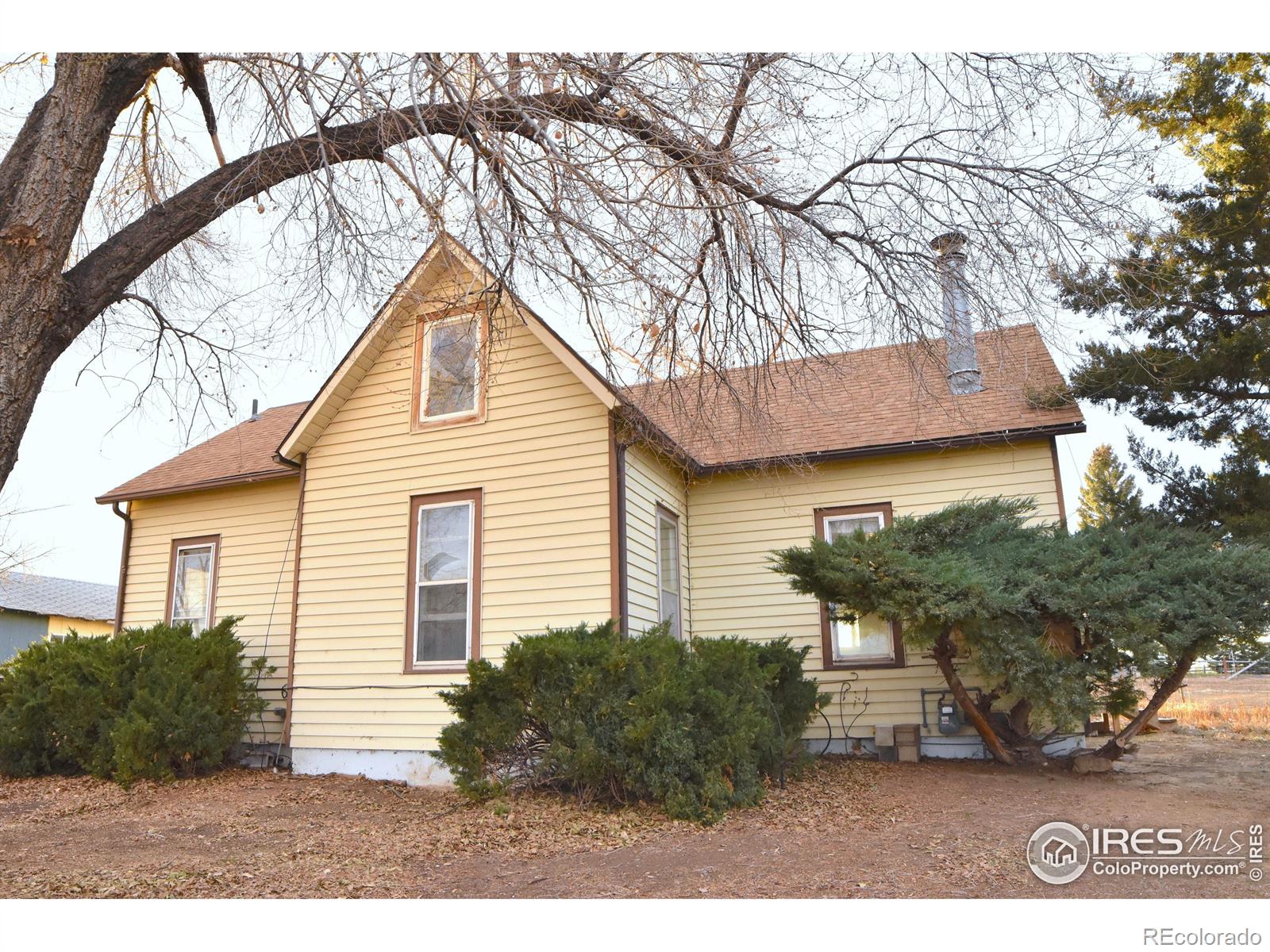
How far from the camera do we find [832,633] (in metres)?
11.4

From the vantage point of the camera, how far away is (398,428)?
10.9 metres

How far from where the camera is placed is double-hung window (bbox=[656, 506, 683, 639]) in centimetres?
1094

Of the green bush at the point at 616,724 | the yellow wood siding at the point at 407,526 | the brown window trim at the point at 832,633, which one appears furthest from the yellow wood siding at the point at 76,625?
the green bush at the point at 616,724

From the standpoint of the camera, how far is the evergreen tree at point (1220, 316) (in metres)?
10.5

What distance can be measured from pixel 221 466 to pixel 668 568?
7.24 m

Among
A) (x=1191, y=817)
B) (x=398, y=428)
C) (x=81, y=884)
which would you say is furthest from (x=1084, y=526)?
(x=81, y=884)

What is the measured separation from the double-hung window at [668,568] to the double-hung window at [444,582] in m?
2.20

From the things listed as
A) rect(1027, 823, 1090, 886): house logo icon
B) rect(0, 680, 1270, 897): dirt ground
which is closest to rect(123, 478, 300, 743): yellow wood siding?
rect(0, 680, 1270, 897): dirt ground

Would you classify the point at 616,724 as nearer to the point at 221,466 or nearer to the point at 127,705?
the point at 127,705

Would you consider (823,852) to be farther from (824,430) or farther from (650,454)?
(824,430)

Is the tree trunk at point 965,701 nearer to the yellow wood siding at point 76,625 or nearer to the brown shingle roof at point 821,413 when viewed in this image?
the brown shingle roof at point 821,413

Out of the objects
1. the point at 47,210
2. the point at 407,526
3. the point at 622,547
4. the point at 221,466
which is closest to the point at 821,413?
the point at 622,547

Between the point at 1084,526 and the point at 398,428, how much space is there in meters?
7.84

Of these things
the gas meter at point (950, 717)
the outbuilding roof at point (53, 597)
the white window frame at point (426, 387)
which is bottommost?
the gas meter at point (950, 717)
